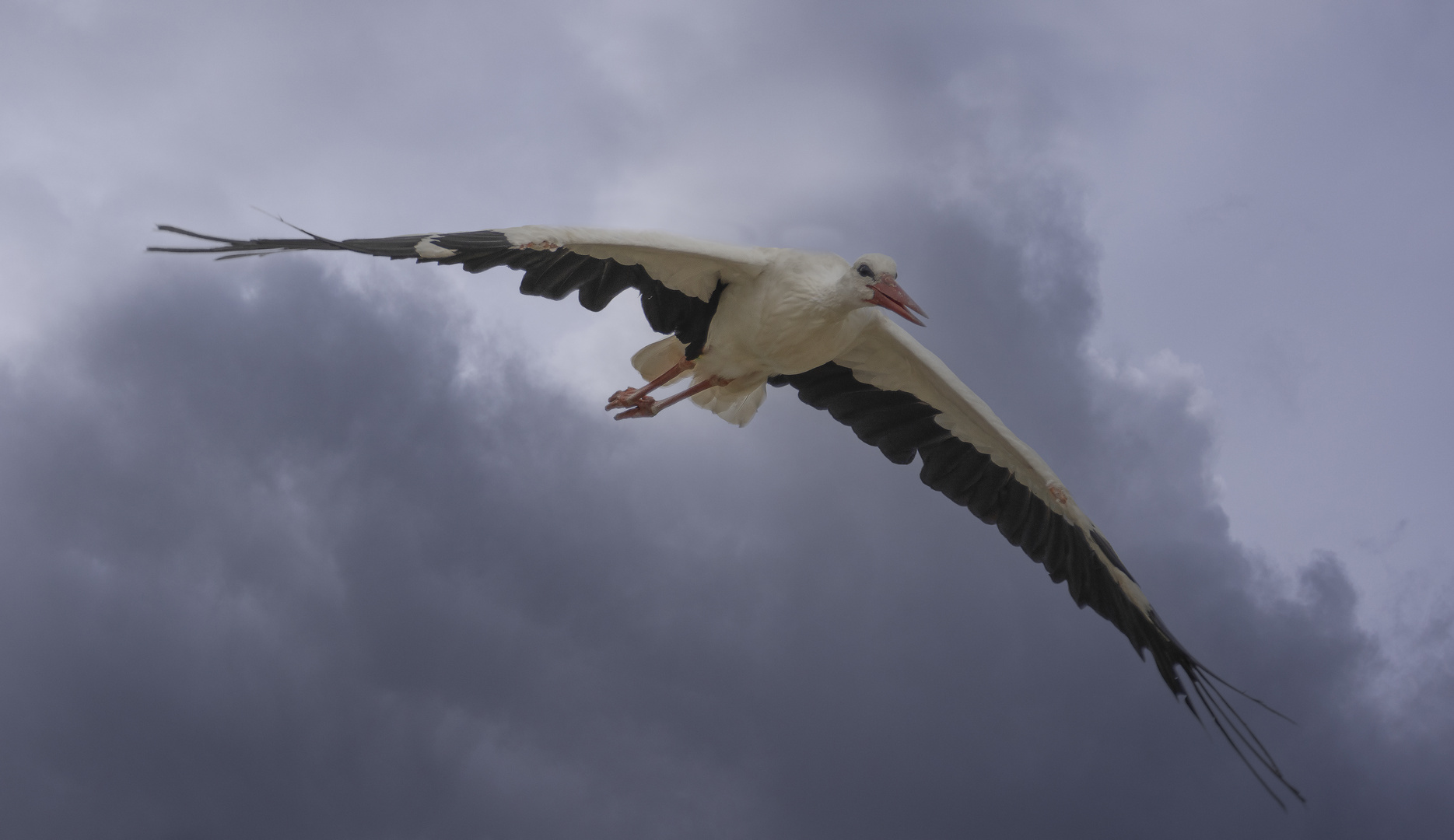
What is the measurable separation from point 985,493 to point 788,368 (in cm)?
270

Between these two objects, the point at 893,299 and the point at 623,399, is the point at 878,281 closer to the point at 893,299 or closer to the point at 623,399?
the point at 893,299

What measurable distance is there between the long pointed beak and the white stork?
0.01m

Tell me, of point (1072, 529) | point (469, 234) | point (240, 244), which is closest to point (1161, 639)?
point (1072, 529)

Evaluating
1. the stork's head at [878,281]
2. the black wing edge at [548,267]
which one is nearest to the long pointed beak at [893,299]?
the stork's head at [878,281]

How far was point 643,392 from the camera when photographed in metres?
10.0

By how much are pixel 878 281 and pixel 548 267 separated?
2668 millimetres

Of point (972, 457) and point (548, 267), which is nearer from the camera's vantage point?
point (548, 267)

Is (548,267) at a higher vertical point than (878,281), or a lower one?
lower

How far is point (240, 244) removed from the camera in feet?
24.5

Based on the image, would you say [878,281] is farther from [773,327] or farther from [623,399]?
[623,399]

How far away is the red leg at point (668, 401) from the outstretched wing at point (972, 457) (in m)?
0.99

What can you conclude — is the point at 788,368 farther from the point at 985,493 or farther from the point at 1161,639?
the point at 1161,639

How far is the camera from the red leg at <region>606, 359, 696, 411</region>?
9.93 metres

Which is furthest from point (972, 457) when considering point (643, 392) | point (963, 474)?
point (643, 392)
